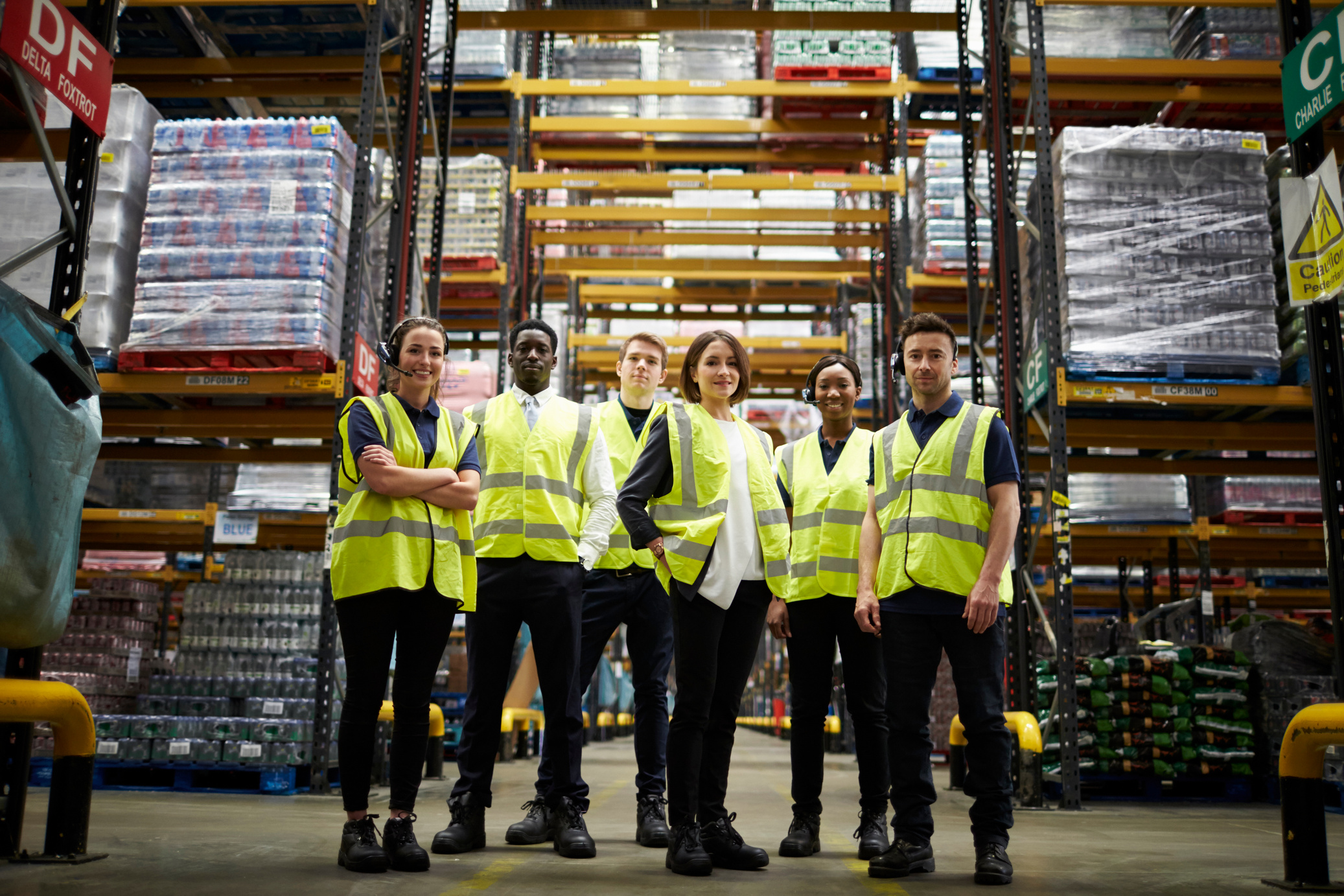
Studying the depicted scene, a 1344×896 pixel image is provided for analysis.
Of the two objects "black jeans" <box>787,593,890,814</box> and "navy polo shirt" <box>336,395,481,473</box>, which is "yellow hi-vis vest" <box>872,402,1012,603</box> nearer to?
"black jeans" <box>787,593,890,814</box>

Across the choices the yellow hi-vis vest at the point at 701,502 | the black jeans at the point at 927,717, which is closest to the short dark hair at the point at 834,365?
the yellow hi-vis vest at the point at 701,502

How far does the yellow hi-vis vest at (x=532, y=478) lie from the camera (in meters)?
4.33

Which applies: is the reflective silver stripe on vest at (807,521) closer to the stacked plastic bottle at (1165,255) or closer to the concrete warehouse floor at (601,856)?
the concrete warehouse floor at (601,856)

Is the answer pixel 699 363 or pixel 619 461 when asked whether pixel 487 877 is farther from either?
pixel 619 461

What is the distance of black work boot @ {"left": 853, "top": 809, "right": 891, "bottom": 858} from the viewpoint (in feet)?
14.3

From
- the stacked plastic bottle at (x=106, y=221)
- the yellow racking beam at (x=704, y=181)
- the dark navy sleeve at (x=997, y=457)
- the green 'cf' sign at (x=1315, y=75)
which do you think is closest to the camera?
the dark navy sleeve at (x=997, y=457)

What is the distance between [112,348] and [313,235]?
158cm

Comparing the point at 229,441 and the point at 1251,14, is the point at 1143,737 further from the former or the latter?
the point at 229,441

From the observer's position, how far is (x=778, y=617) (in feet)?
14.3

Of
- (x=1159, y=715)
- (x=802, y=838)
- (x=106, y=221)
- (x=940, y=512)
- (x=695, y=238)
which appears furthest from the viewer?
(x=695, y=238)

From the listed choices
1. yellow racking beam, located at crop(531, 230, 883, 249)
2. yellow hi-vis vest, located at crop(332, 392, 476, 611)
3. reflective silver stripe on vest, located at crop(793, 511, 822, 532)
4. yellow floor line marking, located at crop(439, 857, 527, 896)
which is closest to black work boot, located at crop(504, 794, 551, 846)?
yellow floor line marking, located at crop(439, 857, 527, 896)

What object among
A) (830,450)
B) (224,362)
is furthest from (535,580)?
(224,362)

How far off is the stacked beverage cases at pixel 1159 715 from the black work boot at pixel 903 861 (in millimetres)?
4998

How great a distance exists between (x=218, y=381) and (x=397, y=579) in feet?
15.0
